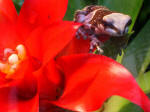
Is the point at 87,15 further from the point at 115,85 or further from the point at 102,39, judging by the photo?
the point at 115,85

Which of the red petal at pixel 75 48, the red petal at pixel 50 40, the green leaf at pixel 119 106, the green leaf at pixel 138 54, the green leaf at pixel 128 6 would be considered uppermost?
the green leaf at pixel 128 6

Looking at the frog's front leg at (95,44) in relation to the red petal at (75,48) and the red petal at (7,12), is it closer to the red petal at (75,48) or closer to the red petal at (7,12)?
the red petal at (75,48)

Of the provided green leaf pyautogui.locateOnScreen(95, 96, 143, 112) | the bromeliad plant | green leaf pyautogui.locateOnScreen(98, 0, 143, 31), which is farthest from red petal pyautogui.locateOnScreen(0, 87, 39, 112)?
A: green leaf pyautogui.locateOnScreen(98, 0, 143, 31)

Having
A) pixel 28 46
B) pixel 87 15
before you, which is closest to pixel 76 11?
pixel 87 15

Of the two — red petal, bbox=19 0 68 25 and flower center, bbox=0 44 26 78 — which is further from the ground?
red petal, bbox=19 0 68 25

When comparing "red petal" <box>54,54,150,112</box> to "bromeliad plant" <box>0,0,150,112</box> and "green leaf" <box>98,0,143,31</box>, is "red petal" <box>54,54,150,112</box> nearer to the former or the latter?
"bromeliad plant" <box>0,0,150,112</box>

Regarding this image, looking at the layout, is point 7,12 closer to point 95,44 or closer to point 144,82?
point 95,44

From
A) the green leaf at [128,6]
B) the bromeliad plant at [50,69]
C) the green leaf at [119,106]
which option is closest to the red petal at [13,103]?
the bromeliad plant at [50,69]

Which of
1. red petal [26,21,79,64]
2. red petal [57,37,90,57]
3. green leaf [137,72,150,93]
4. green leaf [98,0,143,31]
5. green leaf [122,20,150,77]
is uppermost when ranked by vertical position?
green leaf [98,0,143,31]
